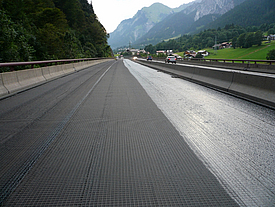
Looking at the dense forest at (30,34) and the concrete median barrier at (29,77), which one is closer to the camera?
the concrete median barrier at (29,77)

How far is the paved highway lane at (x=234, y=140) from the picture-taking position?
3105 millimetres

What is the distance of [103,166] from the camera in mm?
3643

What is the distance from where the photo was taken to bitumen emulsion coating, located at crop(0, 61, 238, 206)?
284 cm

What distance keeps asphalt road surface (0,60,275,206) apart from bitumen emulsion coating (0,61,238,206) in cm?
1

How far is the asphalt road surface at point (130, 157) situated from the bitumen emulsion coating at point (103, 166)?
0.01m

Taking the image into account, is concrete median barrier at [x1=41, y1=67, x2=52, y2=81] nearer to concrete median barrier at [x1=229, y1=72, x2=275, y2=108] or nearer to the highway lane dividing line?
the highway lane dividing line

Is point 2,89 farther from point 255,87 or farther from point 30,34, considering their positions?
point 30,34

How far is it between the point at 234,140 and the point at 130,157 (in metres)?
2.32

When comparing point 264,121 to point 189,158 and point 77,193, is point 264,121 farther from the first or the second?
point 77,193

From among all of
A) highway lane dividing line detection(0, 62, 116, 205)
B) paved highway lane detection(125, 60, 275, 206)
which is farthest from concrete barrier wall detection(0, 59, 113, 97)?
paved highway lane detection(125, 60, 275, 206)

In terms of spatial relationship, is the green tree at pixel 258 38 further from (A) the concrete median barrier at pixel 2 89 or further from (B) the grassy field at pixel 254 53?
(A) the concrete median barrier at pixel 2 89

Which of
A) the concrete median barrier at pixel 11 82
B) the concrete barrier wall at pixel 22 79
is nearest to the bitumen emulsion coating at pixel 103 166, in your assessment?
the concrete barrier wall at pixel 22 79

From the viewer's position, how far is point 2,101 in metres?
9.14

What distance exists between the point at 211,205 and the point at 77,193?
1662 millimetres
